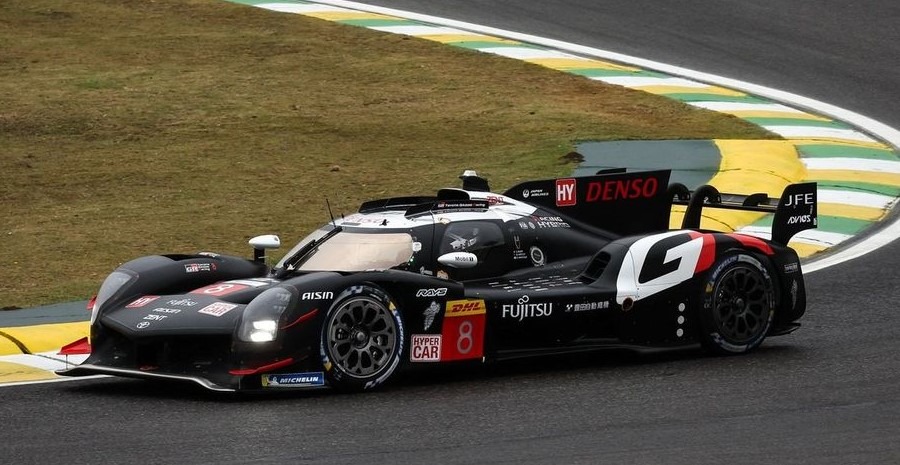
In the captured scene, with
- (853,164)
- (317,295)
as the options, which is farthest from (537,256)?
(853,164)

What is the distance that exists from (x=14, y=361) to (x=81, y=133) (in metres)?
8.79

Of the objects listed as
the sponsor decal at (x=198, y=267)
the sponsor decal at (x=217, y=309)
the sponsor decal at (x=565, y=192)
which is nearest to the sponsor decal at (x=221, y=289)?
the sponsor decal at (x=217, y=309)

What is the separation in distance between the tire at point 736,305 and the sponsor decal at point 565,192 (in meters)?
1.16

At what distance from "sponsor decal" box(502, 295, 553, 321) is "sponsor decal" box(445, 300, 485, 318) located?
0.53ft

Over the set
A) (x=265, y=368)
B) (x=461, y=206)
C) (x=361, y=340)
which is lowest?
(x=265, y=368)

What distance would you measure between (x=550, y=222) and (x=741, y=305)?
1.35 meters

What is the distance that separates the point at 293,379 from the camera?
8656 mm

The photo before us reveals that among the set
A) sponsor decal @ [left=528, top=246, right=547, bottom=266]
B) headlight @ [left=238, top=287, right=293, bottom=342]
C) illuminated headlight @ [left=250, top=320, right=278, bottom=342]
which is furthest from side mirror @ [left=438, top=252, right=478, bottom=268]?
illuminated headlight @ [left=250, top=320, right=278, bottom=342]

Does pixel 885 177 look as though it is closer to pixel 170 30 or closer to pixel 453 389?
pixel 453 389

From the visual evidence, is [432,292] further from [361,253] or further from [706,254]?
[706,254]

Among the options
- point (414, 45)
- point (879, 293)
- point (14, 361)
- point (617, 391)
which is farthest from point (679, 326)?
point (414, 45)

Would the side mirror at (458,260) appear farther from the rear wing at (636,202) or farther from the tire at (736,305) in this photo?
the tire at (736,305)

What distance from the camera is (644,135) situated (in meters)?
17.2

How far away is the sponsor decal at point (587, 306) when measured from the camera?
943 centimetres
